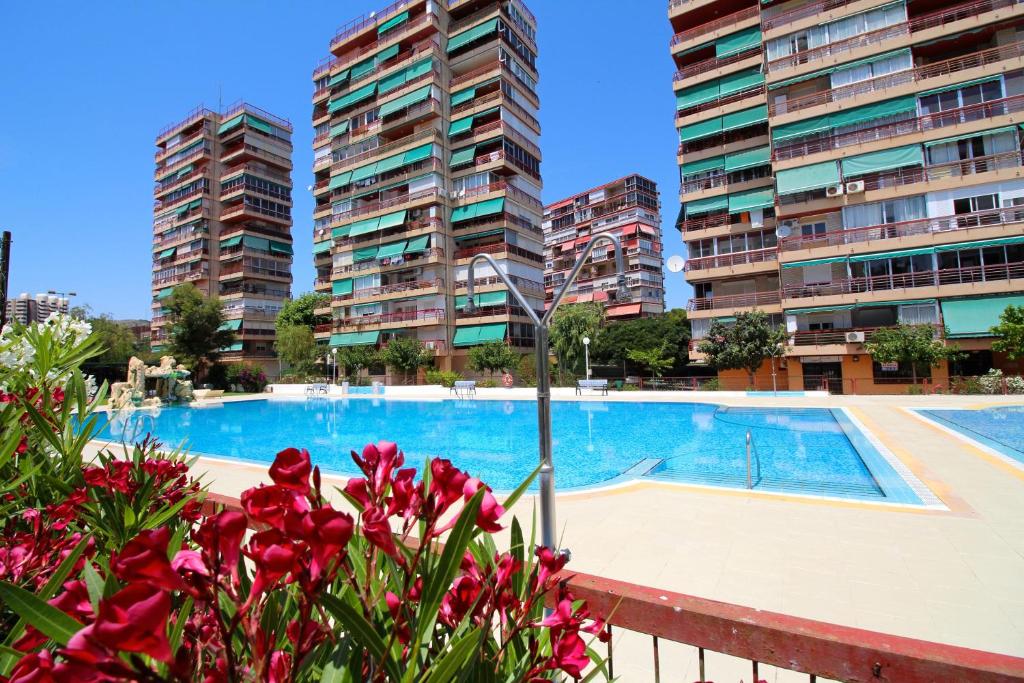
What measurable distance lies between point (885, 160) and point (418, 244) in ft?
86.0

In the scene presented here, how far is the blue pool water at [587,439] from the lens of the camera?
9062mm

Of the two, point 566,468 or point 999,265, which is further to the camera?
point 999,265

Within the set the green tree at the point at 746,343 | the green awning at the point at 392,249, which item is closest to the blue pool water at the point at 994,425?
the green tree at the point at 746,343

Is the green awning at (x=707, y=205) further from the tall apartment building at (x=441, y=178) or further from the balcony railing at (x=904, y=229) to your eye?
the tall apartment building at (x=441, y=178)

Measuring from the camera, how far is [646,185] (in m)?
54.3

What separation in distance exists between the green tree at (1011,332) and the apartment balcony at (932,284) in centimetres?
159

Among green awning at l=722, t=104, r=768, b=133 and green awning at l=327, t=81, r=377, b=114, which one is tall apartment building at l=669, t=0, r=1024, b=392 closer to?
green awning at l=722, t=104, r=768, b=133

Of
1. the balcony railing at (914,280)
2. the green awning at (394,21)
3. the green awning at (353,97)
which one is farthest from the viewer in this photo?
the green awning at (353,97)

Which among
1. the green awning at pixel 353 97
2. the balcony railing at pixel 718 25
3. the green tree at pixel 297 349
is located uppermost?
the green awning at pixel 353 97

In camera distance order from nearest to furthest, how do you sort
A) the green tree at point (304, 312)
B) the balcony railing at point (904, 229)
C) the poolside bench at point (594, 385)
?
the balcony railing at point (904, 229), the poolside bench at point (594, 385), the green tree at point (304, 312)

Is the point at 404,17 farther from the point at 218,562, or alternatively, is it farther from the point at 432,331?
the point at 218,562

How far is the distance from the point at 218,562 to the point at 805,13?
32.6m

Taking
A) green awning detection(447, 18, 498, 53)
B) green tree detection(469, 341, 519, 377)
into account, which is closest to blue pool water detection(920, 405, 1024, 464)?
green tree detection(469, 341, 519, 377)

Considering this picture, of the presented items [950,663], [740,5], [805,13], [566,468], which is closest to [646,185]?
[740,5]
